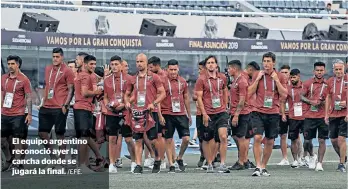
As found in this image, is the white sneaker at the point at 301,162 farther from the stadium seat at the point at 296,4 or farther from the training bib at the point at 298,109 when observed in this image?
the stadium seat at the point at 296,4

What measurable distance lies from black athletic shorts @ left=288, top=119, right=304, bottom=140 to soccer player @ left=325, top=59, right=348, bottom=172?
1.81m

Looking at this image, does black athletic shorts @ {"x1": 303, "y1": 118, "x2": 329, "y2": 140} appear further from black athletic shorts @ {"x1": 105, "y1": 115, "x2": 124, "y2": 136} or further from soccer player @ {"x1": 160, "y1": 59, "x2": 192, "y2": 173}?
black athletic shorts @ {"x1": 105, "y1": 115, "x2": 124, "y2": 136}

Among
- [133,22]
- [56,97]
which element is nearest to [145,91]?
[56,97]

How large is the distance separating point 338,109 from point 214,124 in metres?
2.13

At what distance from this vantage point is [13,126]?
16.9 metres

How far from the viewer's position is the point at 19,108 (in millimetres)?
16844

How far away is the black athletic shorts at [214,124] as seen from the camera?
17.0 meters

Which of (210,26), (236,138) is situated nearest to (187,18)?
(210,26)

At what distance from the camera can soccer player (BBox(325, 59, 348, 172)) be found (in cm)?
1738

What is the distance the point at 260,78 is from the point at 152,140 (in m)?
1.99

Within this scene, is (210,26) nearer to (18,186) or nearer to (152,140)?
(152,140)

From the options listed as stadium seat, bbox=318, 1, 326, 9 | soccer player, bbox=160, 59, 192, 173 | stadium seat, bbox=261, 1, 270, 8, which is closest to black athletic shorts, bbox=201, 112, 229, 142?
soccer player, bbox=160, 59, 192, 173

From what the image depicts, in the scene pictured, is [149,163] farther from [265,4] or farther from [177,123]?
[265,4]

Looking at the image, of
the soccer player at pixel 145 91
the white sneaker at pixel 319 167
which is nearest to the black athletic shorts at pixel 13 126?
the soccer player at pixel 145 91
